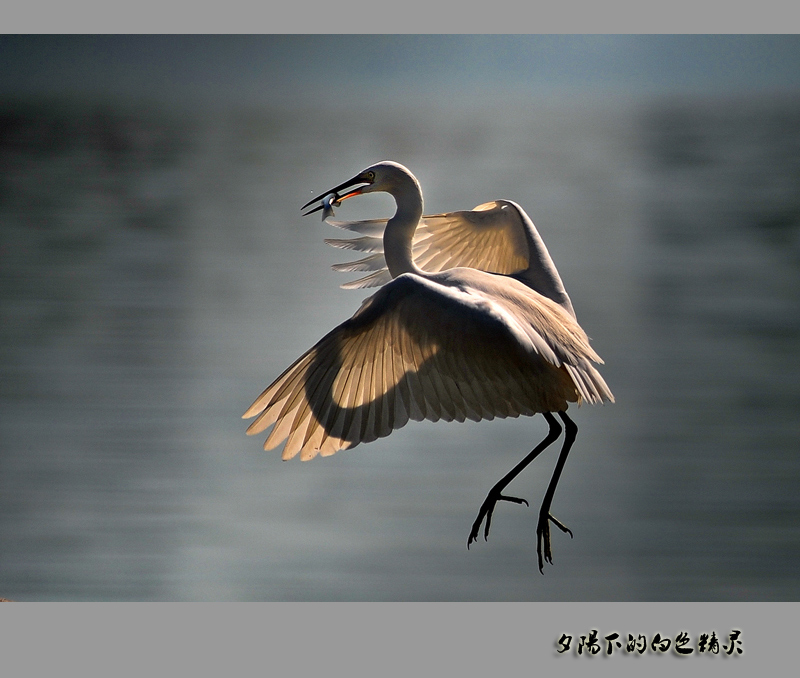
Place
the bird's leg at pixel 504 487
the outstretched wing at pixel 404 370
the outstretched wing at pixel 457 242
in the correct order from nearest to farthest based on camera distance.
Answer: the outstretched wing at pixel 404 370 → the bird's leg at pixel 504 487 → the outstretched wing at pixel 457 242

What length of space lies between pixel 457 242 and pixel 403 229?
1.32 ft

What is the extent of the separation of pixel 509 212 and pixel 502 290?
1.75 ft

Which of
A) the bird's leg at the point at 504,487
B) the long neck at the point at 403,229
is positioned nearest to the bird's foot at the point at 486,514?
the bird's leg at the point at 504,487

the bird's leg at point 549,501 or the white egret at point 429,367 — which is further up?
the white egret at point 429,367

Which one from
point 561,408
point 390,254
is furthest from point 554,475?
point 390,254

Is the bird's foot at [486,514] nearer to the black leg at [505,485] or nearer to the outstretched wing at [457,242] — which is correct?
the black leg at [505,485]

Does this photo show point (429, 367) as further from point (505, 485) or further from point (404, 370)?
point (505, 485)

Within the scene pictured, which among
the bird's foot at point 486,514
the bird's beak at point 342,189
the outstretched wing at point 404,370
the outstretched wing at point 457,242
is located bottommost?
the bird's foot at point 486,514

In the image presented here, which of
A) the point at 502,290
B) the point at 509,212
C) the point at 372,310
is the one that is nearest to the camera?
the point at 372,310

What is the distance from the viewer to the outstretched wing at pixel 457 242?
256 cm

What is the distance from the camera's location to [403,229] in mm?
2291

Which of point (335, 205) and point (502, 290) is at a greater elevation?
point (335, 205)
